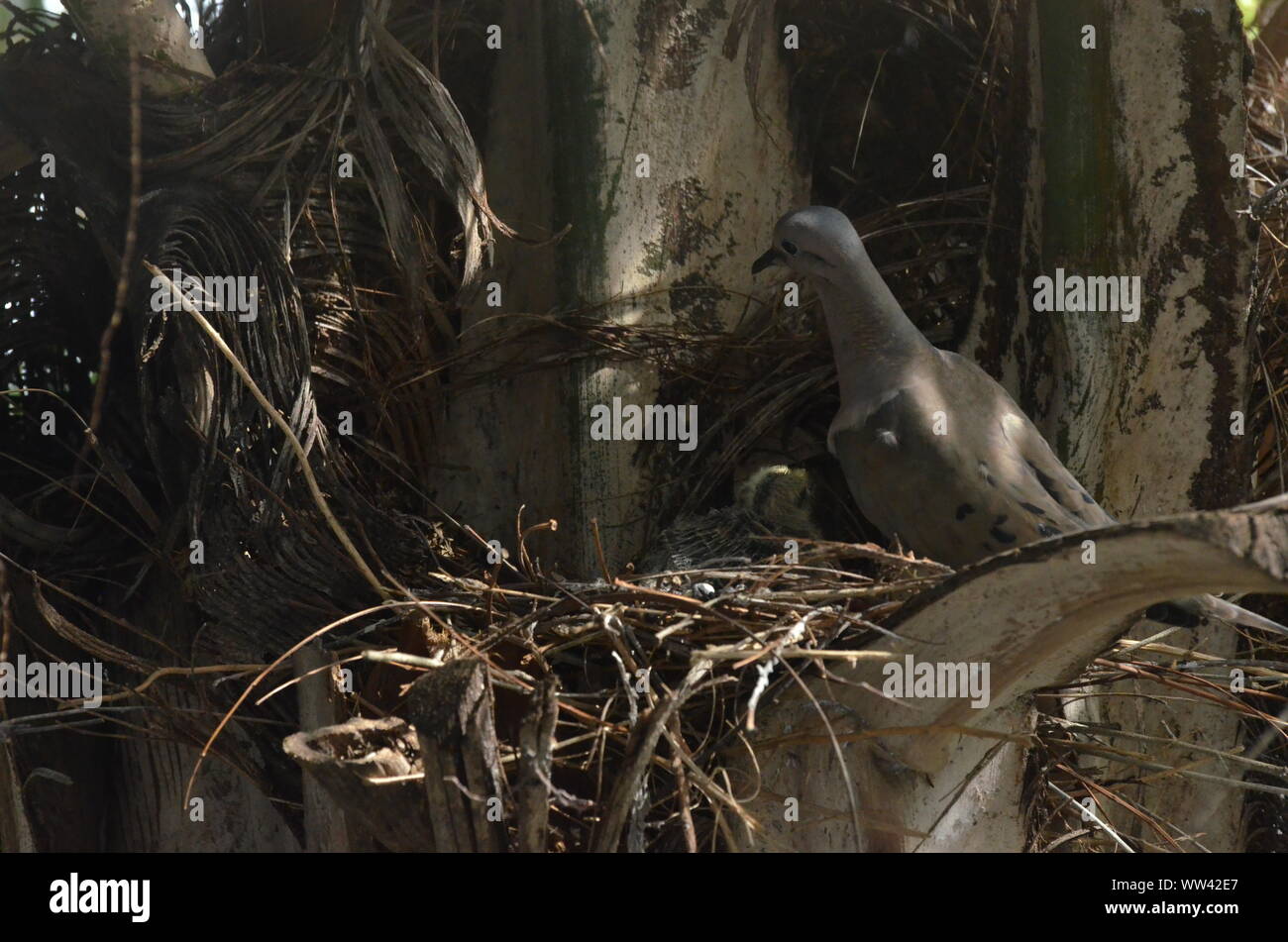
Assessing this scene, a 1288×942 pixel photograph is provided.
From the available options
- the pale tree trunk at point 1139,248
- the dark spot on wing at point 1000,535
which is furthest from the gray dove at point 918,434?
the pale tree trunk at point 1139,248

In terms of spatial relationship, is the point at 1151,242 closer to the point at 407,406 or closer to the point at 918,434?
the point at 918,434

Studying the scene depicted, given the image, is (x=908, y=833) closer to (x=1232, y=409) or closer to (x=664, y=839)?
(x=664, y=839)

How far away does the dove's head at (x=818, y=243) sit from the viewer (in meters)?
3.12

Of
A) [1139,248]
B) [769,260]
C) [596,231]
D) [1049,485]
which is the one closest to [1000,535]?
[1049,485]

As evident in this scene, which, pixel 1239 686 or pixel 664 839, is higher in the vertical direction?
pixel 1239 686

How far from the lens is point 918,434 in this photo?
117 inches

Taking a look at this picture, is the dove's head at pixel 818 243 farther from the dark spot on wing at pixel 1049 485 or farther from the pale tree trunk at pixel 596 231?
the dark spot on wing at pixel 1049 485

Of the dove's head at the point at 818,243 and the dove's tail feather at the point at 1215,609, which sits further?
the dove's head at the point at 818,243

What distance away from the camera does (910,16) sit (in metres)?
3.46

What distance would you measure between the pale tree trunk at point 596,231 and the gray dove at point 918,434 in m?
0.23

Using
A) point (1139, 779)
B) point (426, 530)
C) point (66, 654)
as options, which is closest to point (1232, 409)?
point (1139, 779)

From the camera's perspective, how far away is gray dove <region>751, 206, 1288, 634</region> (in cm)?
285

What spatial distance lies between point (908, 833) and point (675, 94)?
1.62 meters

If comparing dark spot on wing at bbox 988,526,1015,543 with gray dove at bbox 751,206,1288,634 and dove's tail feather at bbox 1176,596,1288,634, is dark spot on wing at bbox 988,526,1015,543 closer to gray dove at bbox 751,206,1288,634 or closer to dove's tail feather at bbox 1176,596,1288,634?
gray dove at bbox 751,206,1288,634
